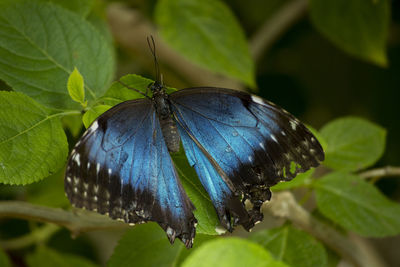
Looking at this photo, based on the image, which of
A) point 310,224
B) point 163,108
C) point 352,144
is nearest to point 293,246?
point 310,224

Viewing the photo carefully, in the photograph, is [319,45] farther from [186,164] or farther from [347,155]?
[186,164]

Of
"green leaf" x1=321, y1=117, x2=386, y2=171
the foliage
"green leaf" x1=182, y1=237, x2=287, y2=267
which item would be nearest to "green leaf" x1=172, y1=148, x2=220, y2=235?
the foliage

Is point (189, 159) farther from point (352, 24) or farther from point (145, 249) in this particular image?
point (352, 24)

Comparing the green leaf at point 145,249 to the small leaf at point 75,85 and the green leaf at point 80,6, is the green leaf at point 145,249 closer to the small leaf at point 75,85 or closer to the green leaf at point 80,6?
the small leaf at point 75,85

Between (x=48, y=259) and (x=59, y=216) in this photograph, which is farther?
(x=48, y=259)

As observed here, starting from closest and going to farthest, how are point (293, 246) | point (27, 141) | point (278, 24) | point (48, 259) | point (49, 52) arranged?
point (27, 141) < point (49, 52) < point (293, 246) < point (48, 259) < point (278, 24)

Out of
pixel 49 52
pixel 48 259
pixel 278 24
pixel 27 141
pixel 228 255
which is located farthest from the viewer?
pixel 278 24

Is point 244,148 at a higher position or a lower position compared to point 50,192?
higher
